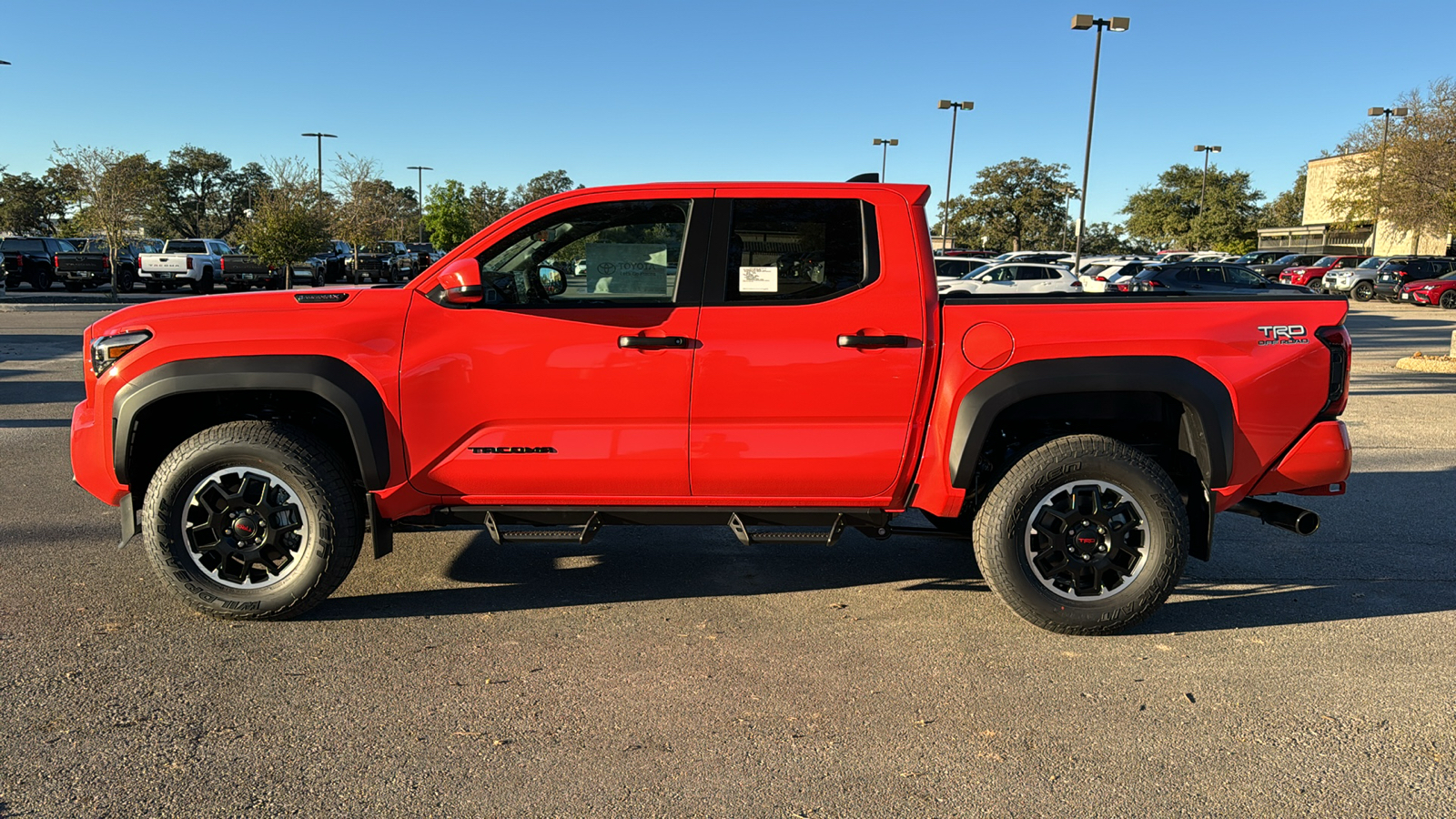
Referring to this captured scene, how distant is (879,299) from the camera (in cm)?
431

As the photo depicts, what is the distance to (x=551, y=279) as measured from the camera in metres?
4.45

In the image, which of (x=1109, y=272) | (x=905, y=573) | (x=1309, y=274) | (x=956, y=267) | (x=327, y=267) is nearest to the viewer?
(x=905, y=573)

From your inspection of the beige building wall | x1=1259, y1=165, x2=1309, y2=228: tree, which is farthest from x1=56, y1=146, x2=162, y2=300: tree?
x1=1259, y1=165, x2=1309, y2=228: tree

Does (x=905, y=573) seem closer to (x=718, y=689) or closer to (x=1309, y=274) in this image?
(x=718, y=689)

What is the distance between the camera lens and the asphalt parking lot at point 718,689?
3.07m

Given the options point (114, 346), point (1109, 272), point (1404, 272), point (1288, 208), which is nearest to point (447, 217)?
point (1109, 272)

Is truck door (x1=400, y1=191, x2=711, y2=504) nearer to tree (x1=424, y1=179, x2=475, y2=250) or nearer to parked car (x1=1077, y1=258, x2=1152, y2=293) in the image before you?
parked car (x1=1077, y1=258, x2=1152, y2=293)

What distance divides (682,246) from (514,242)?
0.73 meters

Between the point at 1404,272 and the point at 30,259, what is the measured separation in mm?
45713

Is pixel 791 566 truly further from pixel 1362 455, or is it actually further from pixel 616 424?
pixel 1362 455

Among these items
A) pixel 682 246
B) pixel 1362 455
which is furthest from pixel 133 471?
pixel 1362 455

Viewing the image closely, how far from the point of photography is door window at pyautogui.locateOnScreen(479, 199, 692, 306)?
14.3 ft

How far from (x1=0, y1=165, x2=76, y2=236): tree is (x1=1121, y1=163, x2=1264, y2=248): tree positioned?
8039 centimetres

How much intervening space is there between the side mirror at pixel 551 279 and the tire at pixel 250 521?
1.17m
